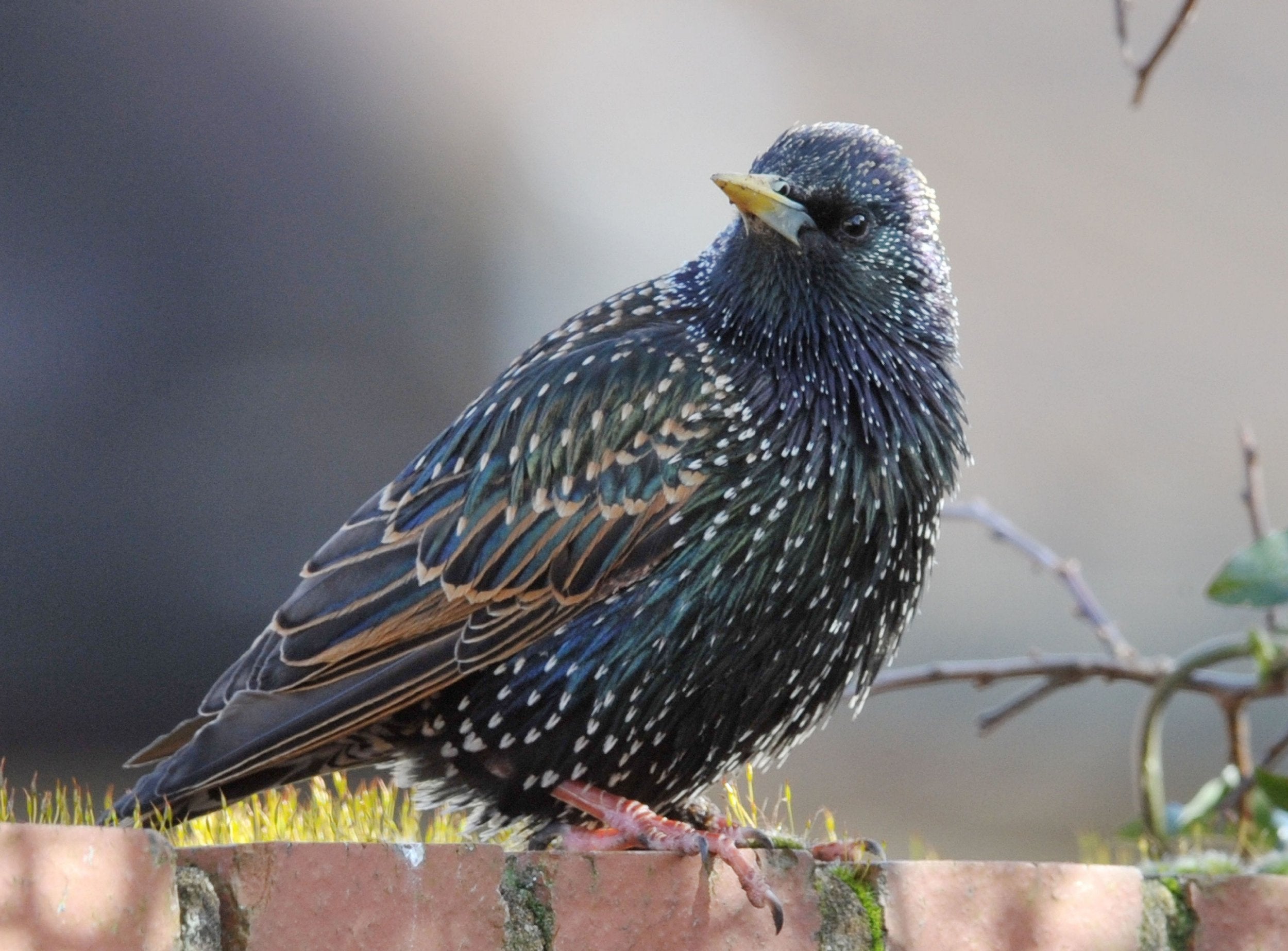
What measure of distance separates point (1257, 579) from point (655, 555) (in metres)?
1.14

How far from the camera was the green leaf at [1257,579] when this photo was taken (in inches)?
119

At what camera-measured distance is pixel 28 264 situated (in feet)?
17.2

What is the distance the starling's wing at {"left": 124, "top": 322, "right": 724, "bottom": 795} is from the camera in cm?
253

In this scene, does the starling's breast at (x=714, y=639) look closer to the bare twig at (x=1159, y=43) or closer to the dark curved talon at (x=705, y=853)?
the dark curved talon at (x=705, y=853)

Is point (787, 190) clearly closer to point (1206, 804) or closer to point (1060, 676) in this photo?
point (1060, 676)

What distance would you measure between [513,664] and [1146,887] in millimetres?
955

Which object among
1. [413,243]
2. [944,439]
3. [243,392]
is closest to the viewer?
[944,439]

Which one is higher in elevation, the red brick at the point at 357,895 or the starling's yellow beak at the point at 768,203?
the starling's yellow beak at the point at 768,203

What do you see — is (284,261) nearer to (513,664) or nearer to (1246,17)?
(513,664)

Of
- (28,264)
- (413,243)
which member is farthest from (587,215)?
(28,264)

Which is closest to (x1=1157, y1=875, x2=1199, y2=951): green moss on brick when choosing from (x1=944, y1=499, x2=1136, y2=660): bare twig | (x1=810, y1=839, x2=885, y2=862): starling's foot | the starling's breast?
(x1=810, y1=839, x2=885, y2=862): starling's foot

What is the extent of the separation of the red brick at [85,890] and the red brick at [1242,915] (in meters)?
1.43

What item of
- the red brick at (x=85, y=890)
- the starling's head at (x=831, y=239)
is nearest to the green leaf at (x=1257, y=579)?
the starling's head at (x=831, y=239)

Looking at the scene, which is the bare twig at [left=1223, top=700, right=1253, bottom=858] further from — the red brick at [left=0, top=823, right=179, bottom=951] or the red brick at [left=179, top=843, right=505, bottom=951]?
the red brick at [left=0, top=823, right=179, bottom=951]
